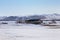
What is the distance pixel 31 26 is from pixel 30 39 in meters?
0.49

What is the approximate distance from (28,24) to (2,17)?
0.50 metres

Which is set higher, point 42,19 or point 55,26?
point 42,19

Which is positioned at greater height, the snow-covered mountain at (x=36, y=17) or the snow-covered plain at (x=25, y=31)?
the snow-covered mountain at (x=36, y=17)

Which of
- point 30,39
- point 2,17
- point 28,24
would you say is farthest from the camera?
point 28,24

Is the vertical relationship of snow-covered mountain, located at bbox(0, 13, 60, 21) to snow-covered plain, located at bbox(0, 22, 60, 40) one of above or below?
above

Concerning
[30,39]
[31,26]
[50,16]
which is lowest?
[30,39]

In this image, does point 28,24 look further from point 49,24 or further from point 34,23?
point 49,24

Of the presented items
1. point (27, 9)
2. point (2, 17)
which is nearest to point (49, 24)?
point (27, 9)

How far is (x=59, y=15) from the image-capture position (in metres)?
2.15

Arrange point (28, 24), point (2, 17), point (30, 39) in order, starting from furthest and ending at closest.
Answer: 1. point (28, 24)
2. point (2, 17)
3. point (30, 39)

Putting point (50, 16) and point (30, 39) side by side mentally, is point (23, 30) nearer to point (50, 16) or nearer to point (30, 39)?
point (30, 39)

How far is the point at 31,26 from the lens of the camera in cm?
221

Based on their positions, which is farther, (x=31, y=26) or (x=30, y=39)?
(x=31, y=26)

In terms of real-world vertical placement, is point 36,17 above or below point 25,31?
above
